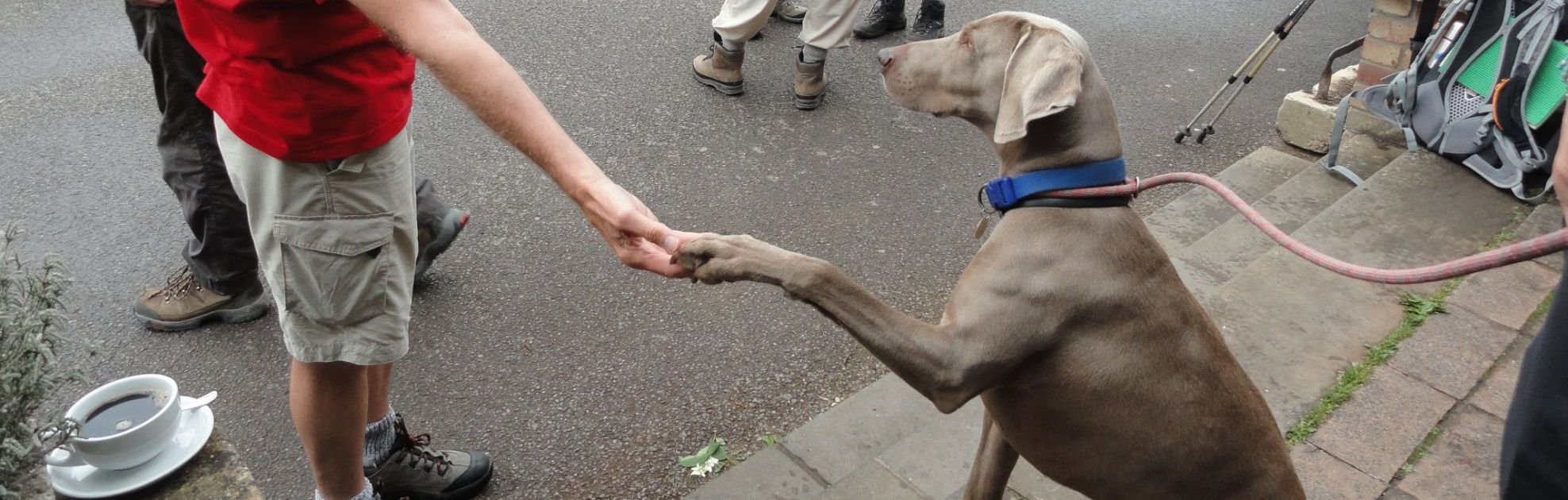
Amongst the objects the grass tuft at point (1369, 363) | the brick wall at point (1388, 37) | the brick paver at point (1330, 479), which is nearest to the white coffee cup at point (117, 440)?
the brick paver at point (1330, 479)

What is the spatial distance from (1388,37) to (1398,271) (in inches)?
146

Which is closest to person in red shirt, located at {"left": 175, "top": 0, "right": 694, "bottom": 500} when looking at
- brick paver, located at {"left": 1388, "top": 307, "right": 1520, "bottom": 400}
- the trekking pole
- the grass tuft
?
the grass tuft

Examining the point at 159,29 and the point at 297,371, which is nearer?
the point at 297,371

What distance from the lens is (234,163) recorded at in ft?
7.20

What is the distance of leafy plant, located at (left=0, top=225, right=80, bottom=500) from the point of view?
1858 mm

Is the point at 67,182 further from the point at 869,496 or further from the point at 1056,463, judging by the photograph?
the point at 1056,463

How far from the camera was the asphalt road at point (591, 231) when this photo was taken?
3275mm

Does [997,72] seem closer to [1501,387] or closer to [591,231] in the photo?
[1501,387]

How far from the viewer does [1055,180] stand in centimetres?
235

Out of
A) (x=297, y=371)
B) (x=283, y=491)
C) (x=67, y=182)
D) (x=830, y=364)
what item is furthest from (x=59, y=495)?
(x=67, y=182)

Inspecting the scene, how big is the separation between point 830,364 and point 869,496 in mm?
758

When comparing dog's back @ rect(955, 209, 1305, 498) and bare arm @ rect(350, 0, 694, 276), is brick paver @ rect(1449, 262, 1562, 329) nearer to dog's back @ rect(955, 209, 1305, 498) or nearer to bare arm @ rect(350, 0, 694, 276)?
dog's back @ rect(955, 209, 1305, 498)

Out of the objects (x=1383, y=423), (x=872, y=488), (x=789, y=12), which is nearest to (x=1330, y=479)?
(x=1383, y=423)

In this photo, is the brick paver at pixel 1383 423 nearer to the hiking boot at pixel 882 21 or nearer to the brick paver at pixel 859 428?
the brick paver at pixel 859 428
